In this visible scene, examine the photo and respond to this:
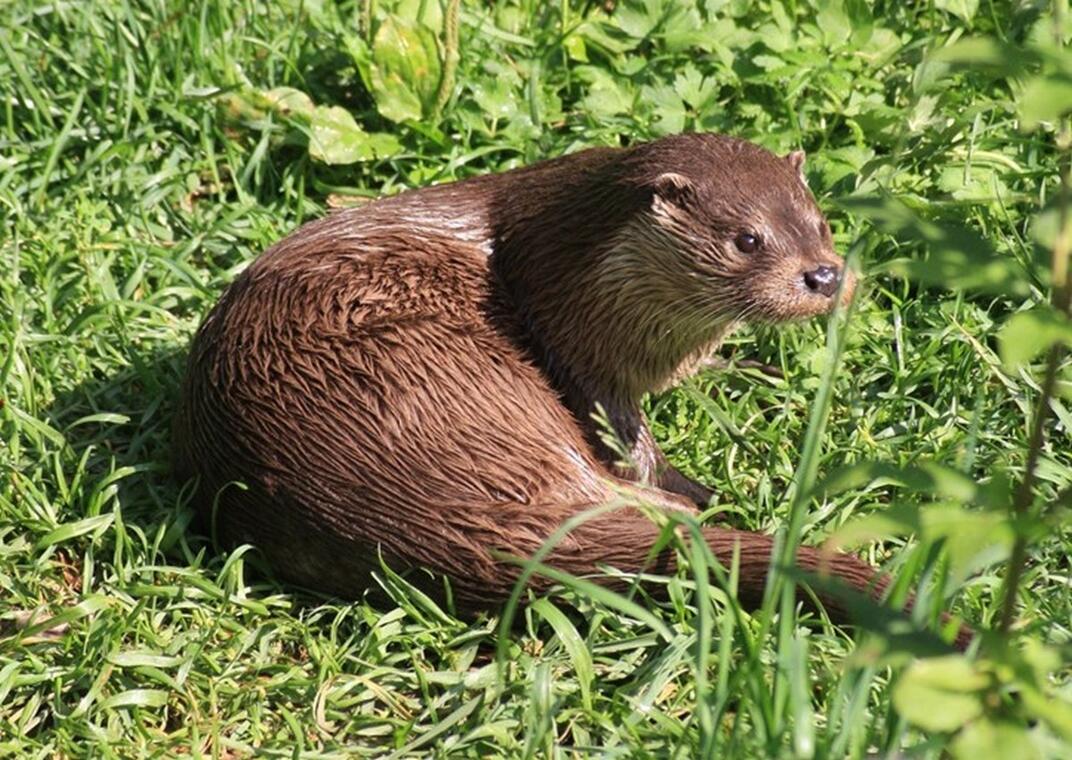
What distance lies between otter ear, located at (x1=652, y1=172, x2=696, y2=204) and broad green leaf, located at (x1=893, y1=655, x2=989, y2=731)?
4.69 feet

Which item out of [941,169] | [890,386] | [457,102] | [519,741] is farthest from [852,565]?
[457,102]

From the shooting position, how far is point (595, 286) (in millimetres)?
2916

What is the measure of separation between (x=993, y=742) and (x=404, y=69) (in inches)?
93.9

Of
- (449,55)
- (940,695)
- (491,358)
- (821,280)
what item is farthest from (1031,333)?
(449,55)

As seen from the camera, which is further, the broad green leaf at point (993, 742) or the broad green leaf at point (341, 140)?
the broad green leaf at point (341, 140)

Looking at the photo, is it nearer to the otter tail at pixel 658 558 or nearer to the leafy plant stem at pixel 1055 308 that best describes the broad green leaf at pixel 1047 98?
the leafy plant stem at pixel 1055 308

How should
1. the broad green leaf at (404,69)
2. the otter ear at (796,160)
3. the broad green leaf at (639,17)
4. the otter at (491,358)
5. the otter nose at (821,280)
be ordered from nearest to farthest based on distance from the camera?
the otter at (491,358), the otter nose at (821,280), the otter ear at (796,160), the broad green leaf at (404,69), the broad green leaf at (639,17)

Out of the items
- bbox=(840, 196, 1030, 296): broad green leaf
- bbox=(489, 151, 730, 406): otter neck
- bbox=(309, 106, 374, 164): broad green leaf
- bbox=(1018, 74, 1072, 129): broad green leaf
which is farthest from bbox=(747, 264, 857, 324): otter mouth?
bbox=(1018, 74, 1072, 129): broad green leaf

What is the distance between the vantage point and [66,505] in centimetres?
287

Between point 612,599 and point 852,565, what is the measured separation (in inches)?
23.6

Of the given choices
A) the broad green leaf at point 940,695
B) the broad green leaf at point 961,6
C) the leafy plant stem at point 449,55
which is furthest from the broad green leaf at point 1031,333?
the broad green leaf at point 961,6

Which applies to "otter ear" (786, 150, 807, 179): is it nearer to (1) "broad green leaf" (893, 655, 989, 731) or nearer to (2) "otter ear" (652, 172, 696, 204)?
(2) "otter ear" (652, 172, 696, 204)

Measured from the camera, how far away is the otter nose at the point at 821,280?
9.25ft

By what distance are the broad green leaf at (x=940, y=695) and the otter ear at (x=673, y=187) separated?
143 cm
